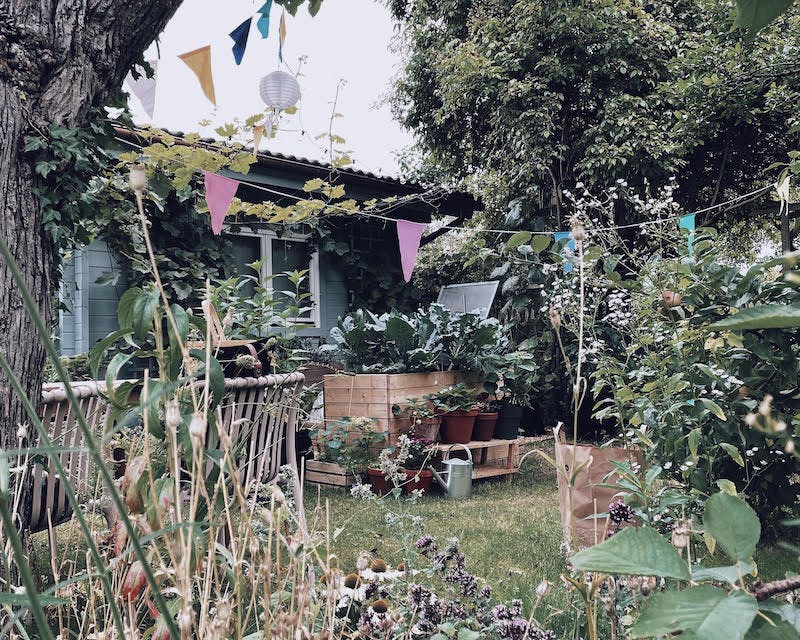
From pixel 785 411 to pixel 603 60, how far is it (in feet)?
21.3

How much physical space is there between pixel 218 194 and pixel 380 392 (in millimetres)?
1660

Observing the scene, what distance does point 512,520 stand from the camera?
3.32m

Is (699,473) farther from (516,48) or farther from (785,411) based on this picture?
(516,48)

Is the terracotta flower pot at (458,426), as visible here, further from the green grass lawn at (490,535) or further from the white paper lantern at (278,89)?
the white paper lantern at (278,89)

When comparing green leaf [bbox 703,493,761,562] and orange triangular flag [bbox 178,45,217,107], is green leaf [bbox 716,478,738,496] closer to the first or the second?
green leaf [bbox 703,493,761,562]

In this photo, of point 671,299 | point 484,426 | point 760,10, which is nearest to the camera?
point 760,10

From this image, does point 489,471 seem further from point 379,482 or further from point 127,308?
point 127,308

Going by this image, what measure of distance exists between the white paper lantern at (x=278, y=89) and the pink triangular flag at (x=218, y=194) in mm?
660

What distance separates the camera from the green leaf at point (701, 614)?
310 mm

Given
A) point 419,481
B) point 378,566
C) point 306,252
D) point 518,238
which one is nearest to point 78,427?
point 378,566

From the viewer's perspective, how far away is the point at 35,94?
1838 millimetres

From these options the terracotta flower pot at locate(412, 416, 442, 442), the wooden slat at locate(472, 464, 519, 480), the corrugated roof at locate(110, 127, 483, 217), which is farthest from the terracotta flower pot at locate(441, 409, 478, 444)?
the corrugated roof at locate(110, 127, 483, 217)

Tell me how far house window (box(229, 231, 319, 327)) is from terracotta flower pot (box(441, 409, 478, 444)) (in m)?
2.54

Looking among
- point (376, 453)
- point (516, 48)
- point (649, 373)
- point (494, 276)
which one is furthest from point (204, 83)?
point (516, 48)
